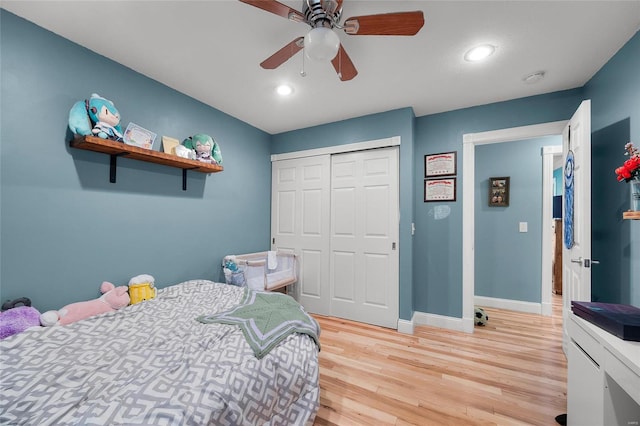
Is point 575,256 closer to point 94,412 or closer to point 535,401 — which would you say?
point 535,401

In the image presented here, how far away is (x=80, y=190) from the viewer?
6.12 feet

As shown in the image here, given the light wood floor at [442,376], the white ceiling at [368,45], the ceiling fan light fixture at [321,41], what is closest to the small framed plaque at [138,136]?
the white ceiling at [368,45]

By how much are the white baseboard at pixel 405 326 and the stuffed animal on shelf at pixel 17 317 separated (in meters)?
2.99

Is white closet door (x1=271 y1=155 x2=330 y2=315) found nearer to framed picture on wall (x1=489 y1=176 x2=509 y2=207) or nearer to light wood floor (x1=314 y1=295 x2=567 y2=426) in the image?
light wood floor (x1=314 y1=295 x2=567 y2=426)

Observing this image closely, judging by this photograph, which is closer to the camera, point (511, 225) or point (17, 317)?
point (17, 317)

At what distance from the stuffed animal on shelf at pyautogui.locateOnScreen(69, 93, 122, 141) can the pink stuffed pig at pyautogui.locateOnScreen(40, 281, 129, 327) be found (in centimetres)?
112

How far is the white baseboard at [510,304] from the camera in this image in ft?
11.3

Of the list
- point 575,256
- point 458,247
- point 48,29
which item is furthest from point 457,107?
point 48,29

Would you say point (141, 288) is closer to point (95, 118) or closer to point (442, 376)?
point (95, 118)

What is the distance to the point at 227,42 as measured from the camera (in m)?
1.85

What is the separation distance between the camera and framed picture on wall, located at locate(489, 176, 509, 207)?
3617 mm

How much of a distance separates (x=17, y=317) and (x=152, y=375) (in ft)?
3.62

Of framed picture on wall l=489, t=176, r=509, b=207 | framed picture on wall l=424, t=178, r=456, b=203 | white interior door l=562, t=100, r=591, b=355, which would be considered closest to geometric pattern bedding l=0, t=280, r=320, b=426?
white interior door l=562, t=100, r=591, b=355

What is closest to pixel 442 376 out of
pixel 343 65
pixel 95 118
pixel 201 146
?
pixel 343 65
